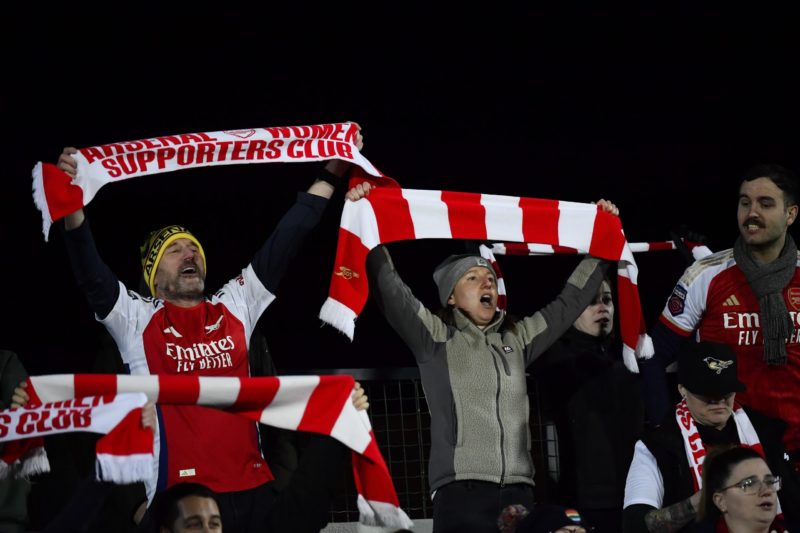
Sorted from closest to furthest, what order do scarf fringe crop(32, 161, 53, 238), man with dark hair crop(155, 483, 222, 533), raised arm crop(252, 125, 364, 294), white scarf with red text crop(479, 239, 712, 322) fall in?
man with dark hair crop(155, 483, 222, 533), scarf fringe crop(32, 161, 53, 238), raised arm crop(252, 125, 364, 294), white scarf with red text crop(479, 239, 712, 322)

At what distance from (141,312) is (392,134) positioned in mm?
2401

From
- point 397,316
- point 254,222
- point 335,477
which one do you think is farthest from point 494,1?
point 335,477

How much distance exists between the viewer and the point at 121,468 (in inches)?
125

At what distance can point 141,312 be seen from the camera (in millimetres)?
4047

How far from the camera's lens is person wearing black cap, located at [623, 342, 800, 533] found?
3.96m

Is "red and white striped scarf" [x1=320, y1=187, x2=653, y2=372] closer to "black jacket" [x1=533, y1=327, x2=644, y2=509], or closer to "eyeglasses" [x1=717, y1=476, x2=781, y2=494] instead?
"black jacket" [x1=533, y1=327, x2=644, y2=509]

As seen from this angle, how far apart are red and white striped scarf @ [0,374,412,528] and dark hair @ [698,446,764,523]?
35.5 inches

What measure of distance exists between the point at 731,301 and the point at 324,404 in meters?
1.68

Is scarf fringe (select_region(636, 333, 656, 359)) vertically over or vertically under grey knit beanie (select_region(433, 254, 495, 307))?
under

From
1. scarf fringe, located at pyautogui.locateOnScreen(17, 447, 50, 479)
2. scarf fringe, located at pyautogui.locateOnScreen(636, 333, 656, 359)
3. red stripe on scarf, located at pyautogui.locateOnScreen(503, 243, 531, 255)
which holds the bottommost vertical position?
scarf fringe, located at pyautogui.locateOnScreen(17, 447, 50, 479)

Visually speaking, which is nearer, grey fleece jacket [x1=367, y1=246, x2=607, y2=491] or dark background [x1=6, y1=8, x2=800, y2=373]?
grey fleece jacket [x1=367, y1=246, x2=607, y2=491]

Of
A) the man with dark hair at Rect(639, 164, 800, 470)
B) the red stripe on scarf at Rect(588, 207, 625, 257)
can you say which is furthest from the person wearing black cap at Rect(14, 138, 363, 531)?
the man with dark hair at Rect(639, 164, 800, 470)

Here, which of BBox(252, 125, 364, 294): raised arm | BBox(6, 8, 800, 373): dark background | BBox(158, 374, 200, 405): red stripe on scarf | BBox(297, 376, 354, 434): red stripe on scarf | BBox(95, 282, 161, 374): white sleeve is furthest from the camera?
BBox(6, 8, 800, 373): dark background

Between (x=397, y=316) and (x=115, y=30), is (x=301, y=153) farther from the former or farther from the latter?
(x=115, y=30)
